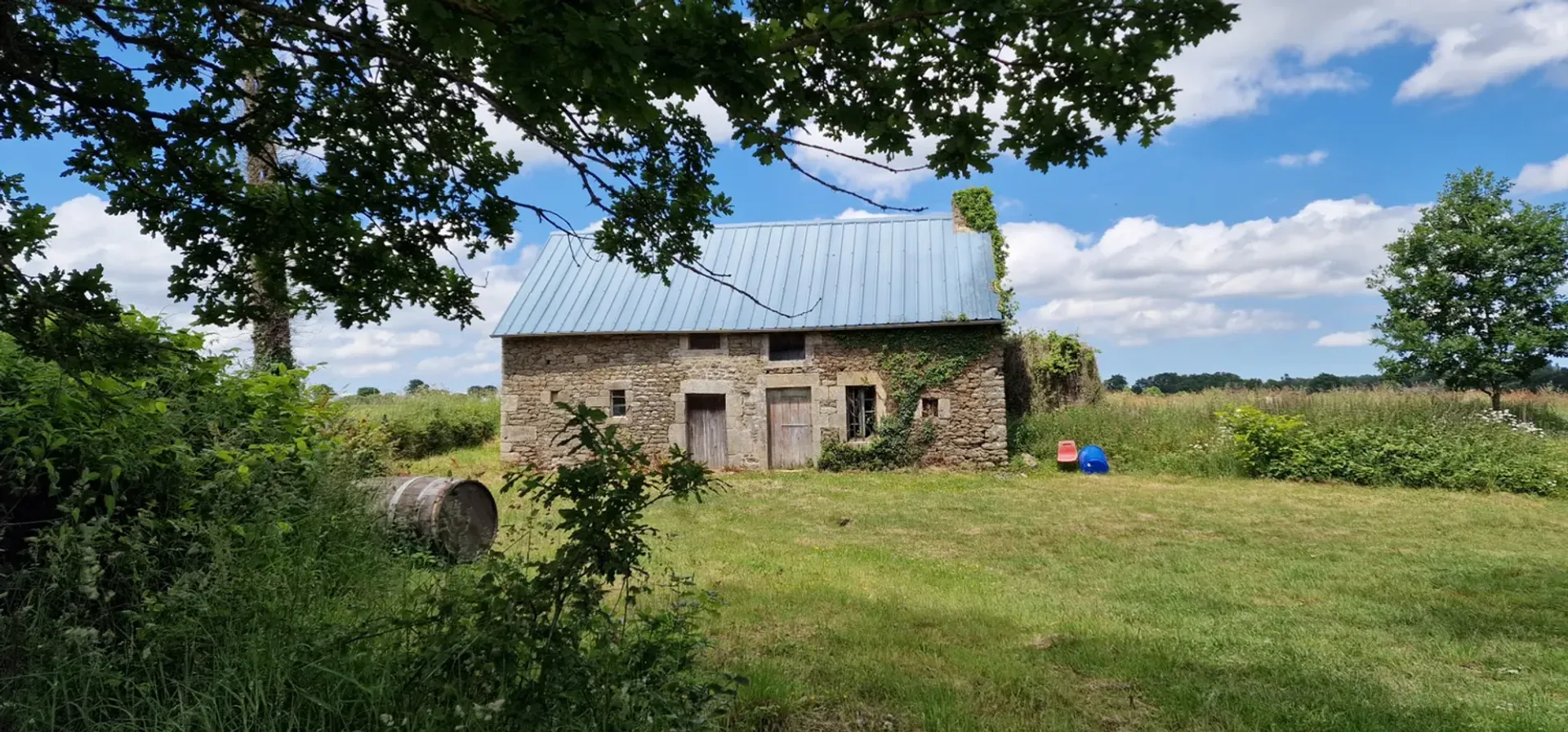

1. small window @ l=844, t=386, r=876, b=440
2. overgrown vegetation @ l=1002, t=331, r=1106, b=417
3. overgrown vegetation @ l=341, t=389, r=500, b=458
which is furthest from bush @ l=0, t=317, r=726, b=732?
overgrown vegetation @ l=1002, t=331, r=1106, b=417

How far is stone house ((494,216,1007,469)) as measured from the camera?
48.0 feet

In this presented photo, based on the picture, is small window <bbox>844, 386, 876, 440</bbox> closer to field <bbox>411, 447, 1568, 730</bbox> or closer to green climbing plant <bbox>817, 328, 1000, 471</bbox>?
green climbing plant <bbox>817, 328, 1000, 471</bbox>

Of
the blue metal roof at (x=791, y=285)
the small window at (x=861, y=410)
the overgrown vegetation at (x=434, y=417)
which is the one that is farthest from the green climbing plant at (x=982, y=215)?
the overgrown vegetation at (x=434, y=417)

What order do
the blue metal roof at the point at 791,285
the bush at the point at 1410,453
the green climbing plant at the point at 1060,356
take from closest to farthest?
the bush at the point at 1410,453 < the blue metal roof at the point at 791,285 < the green climbing plant at the point at 1060,356

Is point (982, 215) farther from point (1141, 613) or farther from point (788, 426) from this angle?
point (1141, 613)

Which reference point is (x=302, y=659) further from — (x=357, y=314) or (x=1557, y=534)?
(x=1557, y=534)

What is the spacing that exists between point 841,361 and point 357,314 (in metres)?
11.5

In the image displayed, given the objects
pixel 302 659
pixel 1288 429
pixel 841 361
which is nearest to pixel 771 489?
pixel 841 361

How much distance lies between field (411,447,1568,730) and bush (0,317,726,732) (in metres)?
1.07

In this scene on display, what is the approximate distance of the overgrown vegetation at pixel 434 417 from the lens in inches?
678

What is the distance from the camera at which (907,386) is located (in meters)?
14.7

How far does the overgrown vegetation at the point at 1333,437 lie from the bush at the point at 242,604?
42.1 ft

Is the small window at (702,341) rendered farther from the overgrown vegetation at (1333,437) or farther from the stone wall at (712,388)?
the overgrown vegetation at (1333,437)

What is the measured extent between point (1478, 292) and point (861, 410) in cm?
1226
